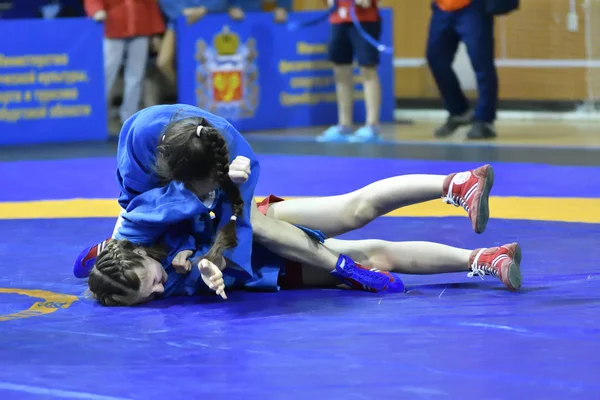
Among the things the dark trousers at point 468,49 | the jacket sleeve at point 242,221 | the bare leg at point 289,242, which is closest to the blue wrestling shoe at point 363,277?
the bare leg at point 289,242

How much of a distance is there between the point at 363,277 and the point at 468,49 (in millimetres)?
4552

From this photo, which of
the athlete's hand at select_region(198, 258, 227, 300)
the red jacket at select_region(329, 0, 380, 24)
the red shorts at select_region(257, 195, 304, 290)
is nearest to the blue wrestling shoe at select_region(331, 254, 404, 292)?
the red shorts at select_region(257, 195, 304, 290)

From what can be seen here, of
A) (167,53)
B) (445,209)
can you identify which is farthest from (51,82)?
(445,209)

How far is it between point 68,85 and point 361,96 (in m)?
2.56

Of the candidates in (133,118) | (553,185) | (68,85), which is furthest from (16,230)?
(68,85)

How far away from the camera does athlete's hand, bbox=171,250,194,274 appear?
11.9 ft

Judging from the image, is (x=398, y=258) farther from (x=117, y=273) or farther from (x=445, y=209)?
(x=445, y=209)

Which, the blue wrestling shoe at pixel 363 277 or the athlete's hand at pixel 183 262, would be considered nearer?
the athlete's hand at pixel 183 262

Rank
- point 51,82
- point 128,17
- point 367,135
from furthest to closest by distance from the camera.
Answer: point 128,17, point 51,82, point 367,135

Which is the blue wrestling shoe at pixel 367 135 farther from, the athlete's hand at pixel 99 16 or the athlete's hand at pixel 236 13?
the athlete's hand at pixel 99 16

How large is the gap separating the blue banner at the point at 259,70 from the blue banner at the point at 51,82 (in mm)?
687

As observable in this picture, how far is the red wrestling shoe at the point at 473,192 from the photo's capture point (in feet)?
12.1

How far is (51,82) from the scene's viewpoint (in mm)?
8523

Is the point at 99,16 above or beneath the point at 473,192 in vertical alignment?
above
